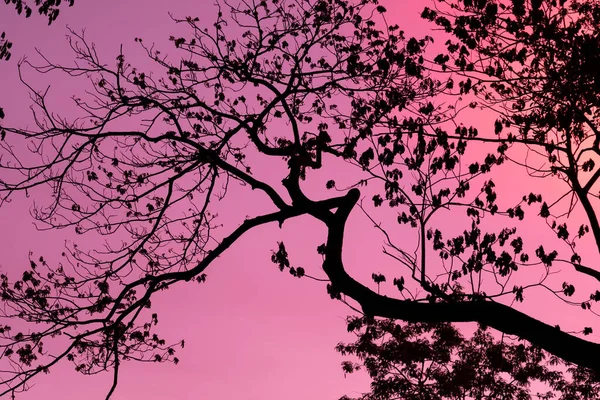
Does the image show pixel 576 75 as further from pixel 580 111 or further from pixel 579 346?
pixel 579 346

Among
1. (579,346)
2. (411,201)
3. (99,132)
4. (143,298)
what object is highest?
(99,132)

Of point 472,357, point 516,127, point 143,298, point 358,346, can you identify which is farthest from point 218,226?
point 472,357

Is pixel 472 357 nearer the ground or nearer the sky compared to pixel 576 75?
nearer the sky

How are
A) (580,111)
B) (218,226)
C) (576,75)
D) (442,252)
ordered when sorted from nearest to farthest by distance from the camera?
(576,75) → (580,111) → (442,252) → (218,226)

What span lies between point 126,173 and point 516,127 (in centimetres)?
678

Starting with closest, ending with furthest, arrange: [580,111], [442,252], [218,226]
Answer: [580,111] < [442,252] < [218,226]

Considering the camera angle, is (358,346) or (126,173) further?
(358,346)

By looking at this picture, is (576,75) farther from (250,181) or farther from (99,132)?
(99,132)

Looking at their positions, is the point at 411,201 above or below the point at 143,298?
above

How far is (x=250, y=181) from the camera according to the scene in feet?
37.4

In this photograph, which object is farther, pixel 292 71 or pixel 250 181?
pixel 292 71

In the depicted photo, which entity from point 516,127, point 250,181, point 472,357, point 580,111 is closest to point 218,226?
point 250,181

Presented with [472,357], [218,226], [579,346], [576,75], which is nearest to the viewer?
[579,346]

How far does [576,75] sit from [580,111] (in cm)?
96
